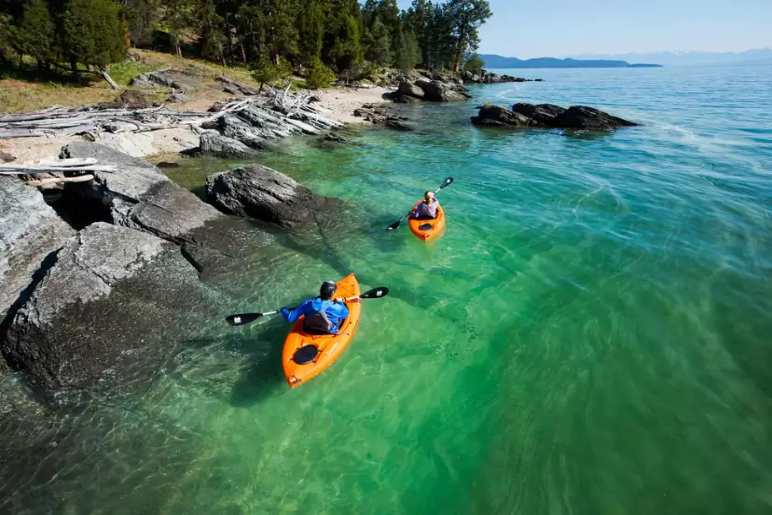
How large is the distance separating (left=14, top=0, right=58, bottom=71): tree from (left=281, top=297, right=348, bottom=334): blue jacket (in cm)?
3672

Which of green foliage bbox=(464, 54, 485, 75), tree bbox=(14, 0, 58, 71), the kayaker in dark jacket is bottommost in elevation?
the kayaker in dark jacket

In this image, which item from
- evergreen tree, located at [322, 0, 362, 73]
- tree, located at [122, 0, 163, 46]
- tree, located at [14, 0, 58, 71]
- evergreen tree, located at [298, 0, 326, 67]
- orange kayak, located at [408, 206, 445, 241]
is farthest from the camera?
evergreen tree, located at [322, 0, 362, 73]

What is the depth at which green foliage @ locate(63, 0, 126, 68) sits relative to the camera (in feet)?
98.0

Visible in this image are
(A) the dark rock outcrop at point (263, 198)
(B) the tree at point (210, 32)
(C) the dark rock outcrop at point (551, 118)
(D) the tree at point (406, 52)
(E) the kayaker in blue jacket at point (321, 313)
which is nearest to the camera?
(E) the kayaker in blue jacket at point (321, 313)

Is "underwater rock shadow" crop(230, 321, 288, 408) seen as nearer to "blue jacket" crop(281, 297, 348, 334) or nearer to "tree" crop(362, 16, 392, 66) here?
"blue jacket" crop(281, 297, 348, 334)

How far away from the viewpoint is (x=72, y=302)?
28.8 ft

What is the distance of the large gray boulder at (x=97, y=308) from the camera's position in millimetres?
8055

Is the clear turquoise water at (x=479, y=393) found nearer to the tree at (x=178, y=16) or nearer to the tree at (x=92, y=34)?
the tree at (x=92, y=34)

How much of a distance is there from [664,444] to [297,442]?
6952 mm

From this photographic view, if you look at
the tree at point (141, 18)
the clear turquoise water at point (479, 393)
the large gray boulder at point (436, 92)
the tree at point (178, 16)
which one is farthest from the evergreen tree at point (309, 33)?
the clear turquoise water at point (479, 393)

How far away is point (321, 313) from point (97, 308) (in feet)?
18.2

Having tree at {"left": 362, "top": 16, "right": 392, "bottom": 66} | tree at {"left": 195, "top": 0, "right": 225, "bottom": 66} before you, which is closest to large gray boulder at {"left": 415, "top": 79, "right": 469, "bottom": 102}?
tree at {"left": 362, "top": 16, "right": 392, "bottom": 66}

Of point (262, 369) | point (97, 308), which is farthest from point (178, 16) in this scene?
point (262, 369)

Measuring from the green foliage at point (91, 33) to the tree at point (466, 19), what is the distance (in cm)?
8179
